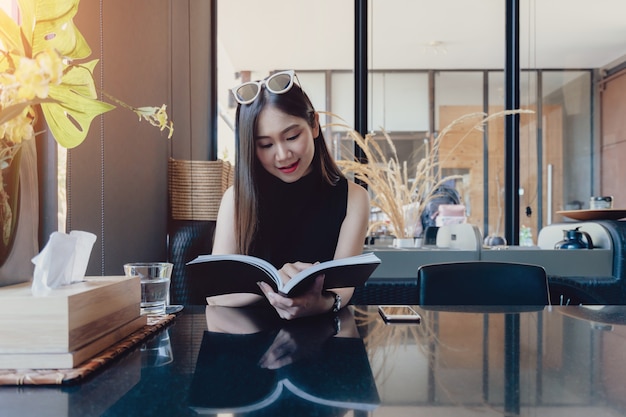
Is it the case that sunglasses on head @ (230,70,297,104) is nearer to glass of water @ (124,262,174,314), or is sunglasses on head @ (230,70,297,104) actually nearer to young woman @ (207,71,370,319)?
young woman @ (207,71,370,319)

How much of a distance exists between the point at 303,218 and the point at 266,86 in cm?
44

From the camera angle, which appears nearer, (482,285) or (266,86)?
(266,86)

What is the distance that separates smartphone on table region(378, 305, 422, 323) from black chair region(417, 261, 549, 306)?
1.11 ft

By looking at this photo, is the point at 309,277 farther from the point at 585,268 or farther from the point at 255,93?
the point at 585,268

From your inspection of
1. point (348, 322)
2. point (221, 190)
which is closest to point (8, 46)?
point (348, 322)

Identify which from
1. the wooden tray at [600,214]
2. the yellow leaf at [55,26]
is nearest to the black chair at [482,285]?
the yellow leaf at [55,26]

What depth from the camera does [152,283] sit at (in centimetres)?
100

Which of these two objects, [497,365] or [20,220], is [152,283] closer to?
[20,220]

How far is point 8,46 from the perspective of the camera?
0.73 metres

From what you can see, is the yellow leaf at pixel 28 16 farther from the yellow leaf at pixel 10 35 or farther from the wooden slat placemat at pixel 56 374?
the wooden slat placemat at pixel 56 374

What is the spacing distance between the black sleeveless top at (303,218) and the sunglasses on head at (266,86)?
0.89 feet

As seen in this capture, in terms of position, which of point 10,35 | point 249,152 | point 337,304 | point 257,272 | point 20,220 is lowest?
point 337,304

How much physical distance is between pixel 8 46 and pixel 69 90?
0.11 meters

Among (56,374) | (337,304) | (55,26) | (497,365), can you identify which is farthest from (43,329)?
(337,304)
